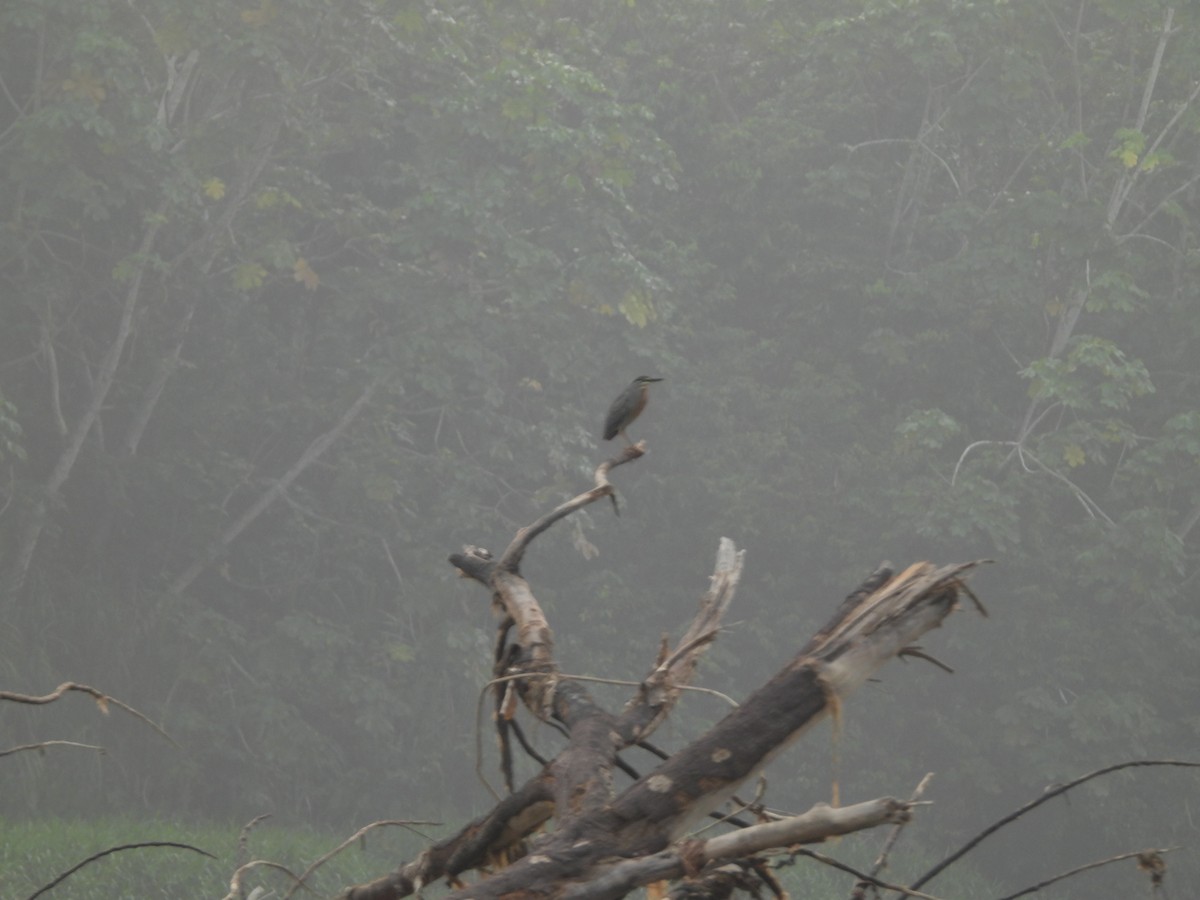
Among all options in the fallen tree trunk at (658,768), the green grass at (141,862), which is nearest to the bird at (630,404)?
the fallen tree trunk at (658,768)

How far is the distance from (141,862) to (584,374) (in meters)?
5.63

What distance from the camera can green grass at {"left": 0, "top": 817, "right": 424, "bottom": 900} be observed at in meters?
7.42

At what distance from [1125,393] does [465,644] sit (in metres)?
5.24

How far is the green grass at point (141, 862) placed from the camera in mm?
7418

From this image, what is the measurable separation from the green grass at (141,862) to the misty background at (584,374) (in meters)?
0.88

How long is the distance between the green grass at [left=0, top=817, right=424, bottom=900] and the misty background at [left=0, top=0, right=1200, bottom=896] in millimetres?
880

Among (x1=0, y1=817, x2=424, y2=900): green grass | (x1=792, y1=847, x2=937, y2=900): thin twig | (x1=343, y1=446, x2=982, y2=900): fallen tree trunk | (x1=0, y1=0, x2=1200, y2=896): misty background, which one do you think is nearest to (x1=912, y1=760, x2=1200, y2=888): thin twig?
(x1=792, y1=847, x2=937, y2=900): thin twig

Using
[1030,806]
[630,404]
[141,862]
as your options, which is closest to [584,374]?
[141,862]

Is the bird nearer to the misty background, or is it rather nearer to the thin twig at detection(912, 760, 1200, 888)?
the thin twig at detection(912, 760, 1200, 888)

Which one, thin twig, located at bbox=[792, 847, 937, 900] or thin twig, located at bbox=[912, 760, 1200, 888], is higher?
thin twig, located at bbox=[792, 847, 937, 900]

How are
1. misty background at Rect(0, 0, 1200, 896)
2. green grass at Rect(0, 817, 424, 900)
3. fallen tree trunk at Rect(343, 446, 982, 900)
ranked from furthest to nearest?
1. misty background at Rect(0, 0, 1200, 896)
2. green grass at Rect(0, 817, 424, 900)
3. fallen tree trunk at Rect(343, 446, 982, 900)

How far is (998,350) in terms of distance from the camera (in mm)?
13266

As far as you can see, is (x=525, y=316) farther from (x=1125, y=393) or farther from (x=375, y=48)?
(x=1125, y=393)

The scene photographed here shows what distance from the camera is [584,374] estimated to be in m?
12.2
